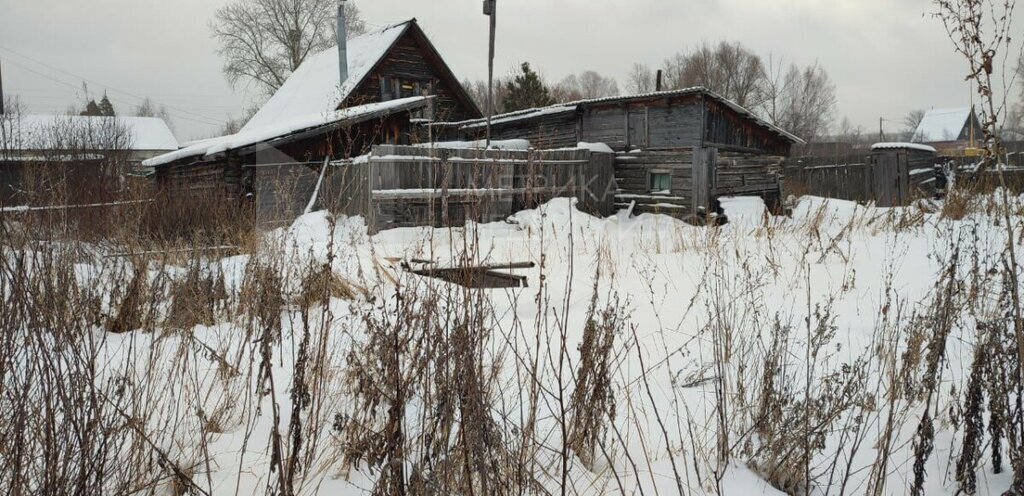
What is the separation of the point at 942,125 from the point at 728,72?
24.5 metres

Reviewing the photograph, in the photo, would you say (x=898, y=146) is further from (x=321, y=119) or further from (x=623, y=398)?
(x=623, y=398)

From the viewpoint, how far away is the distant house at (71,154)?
4.74 metres

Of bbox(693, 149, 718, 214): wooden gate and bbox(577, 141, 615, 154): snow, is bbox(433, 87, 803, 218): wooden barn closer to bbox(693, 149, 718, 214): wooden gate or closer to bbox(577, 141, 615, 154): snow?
bbox(693, 149, 718, 214): wooden gate

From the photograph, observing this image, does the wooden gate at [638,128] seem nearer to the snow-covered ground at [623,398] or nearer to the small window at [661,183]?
the small window at [661,183]

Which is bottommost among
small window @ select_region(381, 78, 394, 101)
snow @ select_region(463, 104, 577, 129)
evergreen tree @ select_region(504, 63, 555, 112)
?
snow @ select_region(463, 104, 577, 129)

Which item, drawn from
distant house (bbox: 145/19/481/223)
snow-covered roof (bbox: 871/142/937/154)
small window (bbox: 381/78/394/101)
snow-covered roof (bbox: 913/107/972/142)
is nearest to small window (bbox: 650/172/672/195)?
distant house (bbox: 145/19/481/223)

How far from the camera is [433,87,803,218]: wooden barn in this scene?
15102 millimetres

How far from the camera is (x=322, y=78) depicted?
70.0 ft

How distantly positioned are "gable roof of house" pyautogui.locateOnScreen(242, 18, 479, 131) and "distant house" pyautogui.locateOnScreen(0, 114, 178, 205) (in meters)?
4.32

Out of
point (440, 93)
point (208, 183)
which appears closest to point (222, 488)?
point (208, 183)

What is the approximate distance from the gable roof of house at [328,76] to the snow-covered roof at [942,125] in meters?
49.5

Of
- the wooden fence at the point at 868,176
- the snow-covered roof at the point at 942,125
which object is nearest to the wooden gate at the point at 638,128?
the wooden fence at the point at 868,176

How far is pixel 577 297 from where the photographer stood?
18.7 feet

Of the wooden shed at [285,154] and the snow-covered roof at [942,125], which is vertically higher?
the snow-covered roof at [942,125]
